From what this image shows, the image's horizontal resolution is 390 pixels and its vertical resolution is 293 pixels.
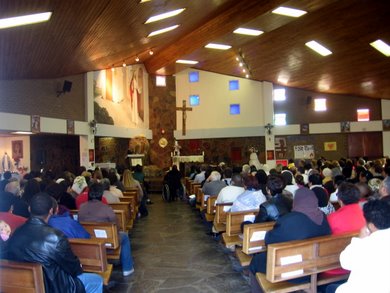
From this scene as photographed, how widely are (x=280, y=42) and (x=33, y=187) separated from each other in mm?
9215

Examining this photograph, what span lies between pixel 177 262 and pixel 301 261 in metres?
2.33

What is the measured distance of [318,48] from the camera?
11094 millimetres

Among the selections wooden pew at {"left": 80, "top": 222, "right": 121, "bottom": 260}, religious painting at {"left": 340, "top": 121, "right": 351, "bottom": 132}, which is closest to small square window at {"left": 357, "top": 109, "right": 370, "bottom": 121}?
religious painting at {"left": 340, "top": 121, "right": 351, "bottom": 132}

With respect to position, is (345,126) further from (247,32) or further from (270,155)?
(247,32)

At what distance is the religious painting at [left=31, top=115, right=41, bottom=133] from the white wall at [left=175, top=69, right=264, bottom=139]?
29.2 ft

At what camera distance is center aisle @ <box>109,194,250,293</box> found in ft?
12.1

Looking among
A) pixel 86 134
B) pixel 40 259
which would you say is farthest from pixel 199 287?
pixel 86 134

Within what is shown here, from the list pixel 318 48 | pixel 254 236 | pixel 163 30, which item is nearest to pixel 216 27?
pixel 163 30

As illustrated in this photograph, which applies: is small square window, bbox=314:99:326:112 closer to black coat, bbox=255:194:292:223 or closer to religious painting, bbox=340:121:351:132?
religious painting, bbox=340:121:351:132

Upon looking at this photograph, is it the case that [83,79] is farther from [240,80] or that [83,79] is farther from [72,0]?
[240,80]

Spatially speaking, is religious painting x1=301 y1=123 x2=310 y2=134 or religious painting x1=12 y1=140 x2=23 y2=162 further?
religious painting x1=301 y1=123 x2=310 y2=134

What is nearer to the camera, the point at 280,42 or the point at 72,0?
the point at 72,0

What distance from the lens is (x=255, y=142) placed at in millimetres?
16812

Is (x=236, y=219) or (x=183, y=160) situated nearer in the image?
(x=236, y=219)
